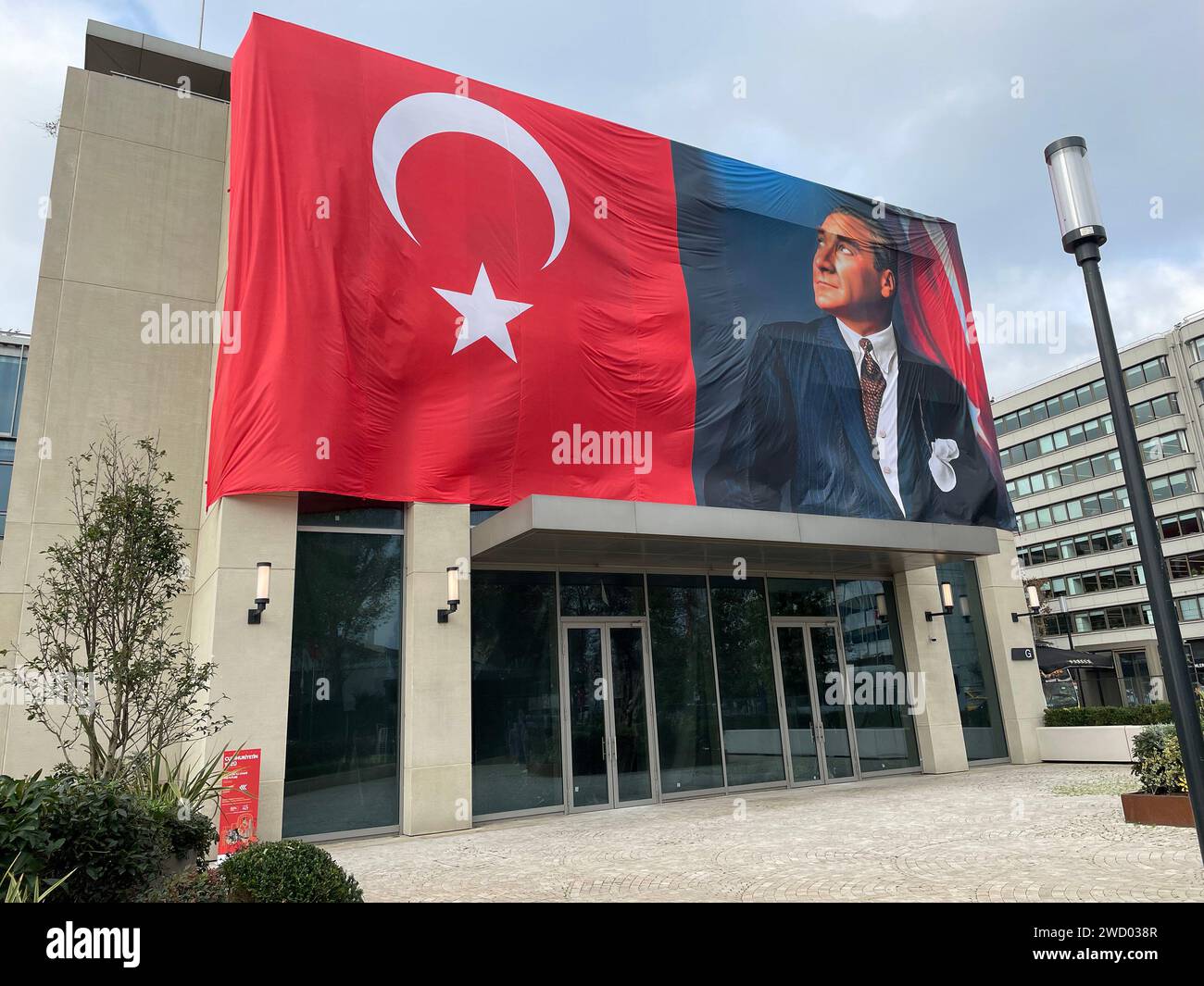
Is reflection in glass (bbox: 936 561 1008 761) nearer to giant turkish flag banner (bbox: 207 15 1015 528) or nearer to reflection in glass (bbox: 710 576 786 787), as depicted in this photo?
giant turkish flag banner (bbox: 207 15 1015 528)

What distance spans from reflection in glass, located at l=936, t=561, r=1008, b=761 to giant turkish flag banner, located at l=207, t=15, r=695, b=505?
7.25 meters

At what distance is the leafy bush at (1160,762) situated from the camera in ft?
27.7

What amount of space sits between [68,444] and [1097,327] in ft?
43.1

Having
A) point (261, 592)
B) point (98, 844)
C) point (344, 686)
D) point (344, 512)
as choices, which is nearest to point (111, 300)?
point (344, 512)

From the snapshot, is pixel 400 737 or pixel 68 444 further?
pixel 68 444

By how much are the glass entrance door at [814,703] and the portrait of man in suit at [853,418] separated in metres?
2.32

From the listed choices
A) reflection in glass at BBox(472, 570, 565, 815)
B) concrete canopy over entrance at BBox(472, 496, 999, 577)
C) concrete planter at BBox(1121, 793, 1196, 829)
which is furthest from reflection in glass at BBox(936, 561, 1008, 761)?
reflection in glass at BBox(472, 570, 565, 815)

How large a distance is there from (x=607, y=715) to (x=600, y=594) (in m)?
1.83

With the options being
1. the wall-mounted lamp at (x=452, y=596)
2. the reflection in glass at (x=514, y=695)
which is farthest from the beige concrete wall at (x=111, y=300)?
the reflection in glass at (x=514, y=695)
